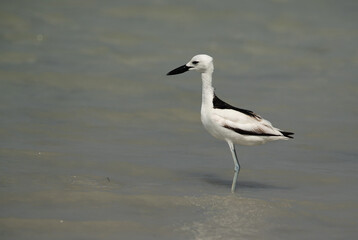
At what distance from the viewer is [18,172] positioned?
389 inches

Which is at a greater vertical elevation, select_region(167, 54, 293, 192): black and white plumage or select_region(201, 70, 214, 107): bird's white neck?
select_region(201, 70, 214, 107): bird's white neck

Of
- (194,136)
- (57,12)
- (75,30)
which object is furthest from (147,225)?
(57,12)

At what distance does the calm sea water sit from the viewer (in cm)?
859

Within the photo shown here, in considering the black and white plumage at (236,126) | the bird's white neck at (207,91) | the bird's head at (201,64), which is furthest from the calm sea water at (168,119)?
the bird's head at (201,64)

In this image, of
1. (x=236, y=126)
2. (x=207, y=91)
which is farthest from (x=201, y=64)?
(x=236, y=126)

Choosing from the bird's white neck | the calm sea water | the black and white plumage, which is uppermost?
the bird's white neck

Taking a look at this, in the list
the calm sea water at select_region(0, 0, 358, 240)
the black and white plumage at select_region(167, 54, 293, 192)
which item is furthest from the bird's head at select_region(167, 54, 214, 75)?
the calm sea water at select_region(0, 0, 358, 240)

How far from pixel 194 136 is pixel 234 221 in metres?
4.39

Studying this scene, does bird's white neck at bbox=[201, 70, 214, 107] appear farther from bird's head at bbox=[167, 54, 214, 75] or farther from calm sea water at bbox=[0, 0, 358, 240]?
calm sea water at bbox=[0, 0, 358, 240]

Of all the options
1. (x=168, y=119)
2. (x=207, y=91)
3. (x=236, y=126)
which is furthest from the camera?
(x=168, y=119)

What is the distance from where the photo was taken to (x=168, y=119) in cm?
1378

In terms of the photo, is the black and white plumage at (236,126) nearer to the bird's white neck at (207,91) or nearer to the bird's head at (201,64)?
the bird's white neck at (207,91)

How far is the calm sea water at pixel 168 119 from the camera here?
8594 mm

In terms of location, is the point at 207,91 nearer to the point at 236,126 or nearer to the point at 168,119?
the point at 236,126
